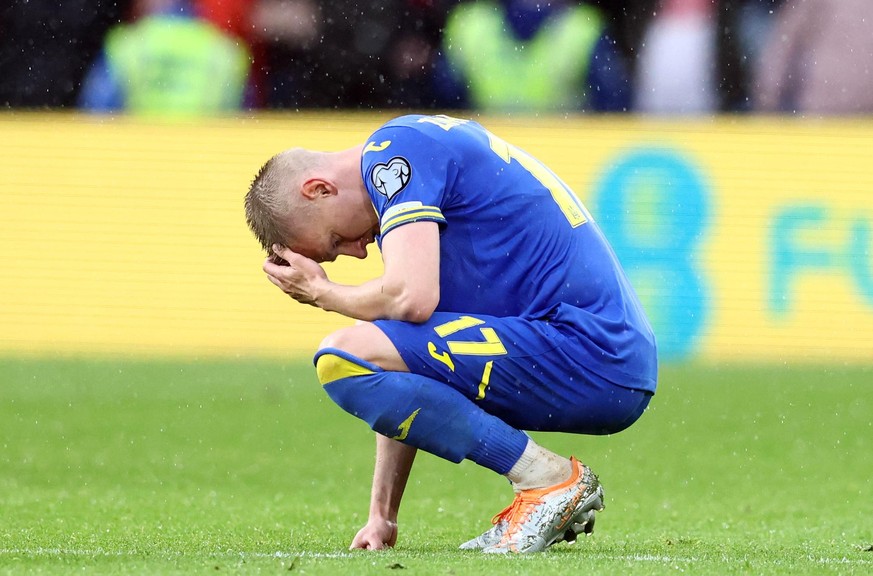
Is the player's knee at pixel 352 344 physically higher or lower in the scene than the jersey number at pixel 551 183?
lower

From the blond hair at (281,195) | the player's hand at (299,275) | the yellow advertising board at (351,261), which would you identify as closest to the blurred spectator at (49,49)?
the yellow advertising board at (351,261)

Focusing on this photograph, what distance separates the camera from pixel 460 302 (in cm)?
436

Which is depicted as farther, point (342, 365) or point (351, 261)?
point (351, 261)

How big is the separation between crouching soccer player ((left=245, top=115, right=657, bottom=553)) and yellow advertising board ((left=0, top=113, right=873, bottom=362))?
7.33 meters

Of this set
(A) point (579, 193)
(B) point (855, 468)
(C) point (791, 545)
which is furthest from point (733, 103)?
(C) point (791, 545)

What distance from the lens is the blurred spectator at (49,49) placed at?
42.1ft

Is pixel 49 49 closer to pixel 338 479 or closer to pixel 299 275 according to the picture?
pixel 338 479

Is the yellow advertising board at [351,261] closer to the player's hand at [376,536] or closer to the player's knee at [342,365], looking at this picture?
the player's hand at [376,536]

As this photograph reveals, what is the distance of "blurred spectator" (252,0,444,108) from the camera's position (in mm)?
12703

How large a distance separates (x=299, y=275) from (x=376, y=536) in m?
0.77

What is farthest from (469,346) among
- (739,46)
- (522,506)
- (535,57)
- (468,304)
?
(739,46)

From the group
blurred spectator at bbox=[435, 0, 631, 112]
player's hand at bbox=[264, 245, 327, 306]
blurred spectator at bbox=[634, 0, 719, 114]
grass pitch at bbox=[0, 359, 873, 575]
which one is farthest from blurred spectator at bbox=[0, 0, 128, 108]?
player's hand at bbox=[264, 245, 327, 306]

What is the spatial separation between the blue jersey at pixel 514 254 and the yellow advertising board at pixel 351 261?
7.35 metres

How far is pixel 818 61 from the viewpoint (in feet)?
40.7
